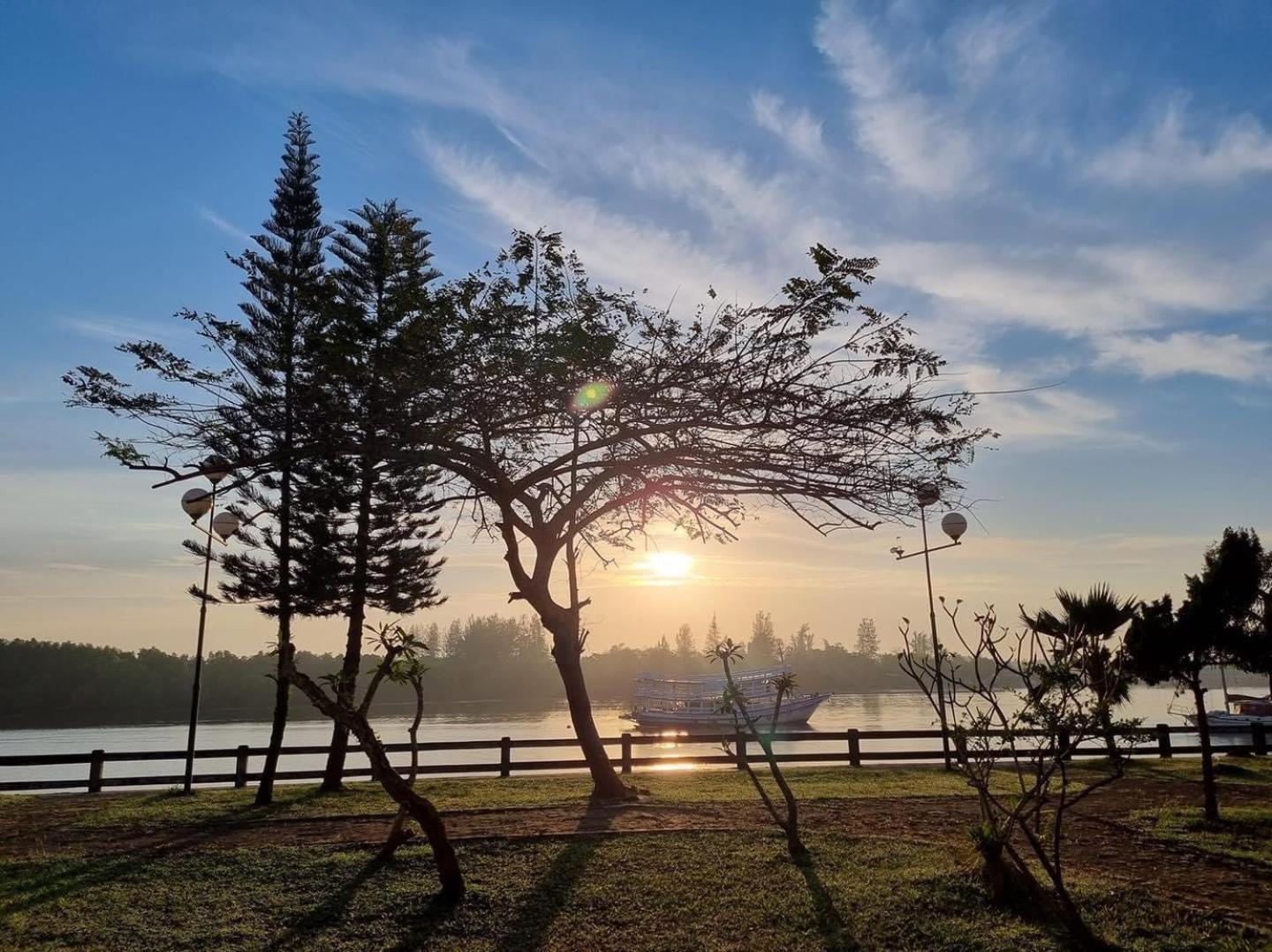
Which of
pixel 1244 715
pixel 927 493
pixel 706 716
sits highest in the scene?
pixel 927 493

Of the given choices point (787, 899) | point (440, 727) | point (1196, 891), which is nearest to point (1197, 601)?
point (1196, 891)

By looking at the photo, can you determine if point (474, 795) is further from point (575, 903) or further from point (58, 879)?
point (575, 903)

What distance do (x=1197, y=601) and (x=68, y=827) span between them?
15261mm

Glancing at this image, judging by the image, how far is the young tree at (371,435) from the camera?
10508 millimetres

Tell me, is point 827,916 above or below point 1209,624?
below

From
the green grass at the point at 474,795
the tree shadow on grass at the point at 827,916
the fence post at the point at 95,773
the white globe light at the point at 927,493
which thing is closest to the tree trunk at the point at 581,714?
the green grass at the point at 474,795

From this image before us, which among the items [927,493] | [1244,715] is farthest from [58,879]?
[1244,715]

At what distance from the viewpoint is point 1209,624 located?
10.7 meters

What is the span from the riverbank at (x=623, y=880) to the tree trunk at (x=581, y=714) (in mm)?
783

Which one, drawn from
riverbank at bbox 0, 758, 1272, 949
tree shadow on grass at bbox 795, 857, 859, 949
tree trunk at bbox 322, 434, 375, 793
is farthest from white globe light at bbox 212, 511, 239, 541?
tree shadow on grass at bbox 795, 857, 859, 949

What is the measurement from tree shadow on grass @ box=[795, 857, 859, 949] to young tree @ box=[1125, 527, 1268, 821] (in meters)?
5.71

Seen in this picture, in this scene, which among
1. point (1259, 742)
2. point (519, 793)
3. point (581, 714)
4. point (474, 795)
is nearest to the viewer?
point (581, 714)

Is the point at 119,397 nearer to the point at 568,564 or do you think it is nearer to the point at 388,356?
the point at 388,356

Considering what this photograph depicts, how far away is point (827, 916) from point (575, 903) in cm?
207
